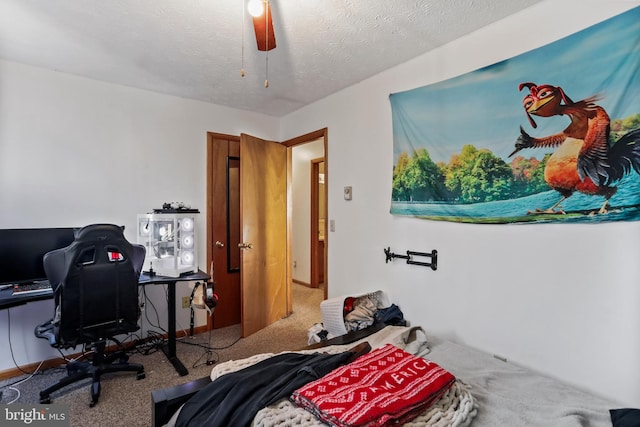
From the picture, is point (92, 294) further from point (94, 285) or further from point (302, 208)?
point (302, 208)

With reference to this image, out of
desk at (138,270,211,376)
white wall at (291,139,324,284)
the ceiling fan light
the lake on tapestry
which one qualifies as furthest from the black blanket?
white wall at (291,139,324,284)

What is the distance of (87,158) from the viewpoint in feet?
9.23

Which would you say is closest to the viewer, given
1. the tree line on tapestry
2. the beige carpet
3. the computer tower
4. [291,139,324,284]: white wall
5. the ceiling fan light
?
the ceiling fan light

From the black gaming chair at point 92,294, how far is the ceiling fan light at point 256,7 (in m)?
1.75

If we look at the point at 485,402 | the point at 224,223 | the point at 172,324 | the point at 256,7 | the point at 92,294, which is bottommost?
the point at 172,324

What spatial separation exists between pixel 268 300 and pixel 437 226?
2.16m

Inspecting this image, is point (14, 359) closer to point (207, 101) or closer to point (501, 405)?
point (207, 101)

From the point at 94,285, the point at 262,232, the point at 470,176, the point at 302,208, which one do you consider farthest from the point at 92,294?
the point at 302,208

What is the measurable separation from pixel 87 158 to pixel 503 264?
3464 mm

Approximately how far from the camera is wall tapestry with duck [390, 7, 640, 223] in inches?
59.2

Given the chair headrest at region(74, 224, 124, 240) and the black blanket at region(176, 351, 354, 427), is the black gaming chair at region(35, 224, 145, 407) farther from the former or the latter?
the black blanket at region(176, 351, 354, 427)

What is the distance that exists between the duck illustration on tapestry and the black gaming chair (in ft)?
9.02

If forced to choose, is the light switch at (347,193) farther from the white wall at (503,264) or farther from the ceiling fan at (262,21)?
the ceiling fan at (262,21)

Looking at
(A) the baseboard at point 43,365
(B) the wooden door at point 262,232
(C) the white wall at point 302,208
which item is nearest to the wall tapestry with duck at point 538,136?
(B) the wooden door at point 262,232
